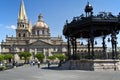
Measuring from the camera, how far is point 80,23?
31500mm

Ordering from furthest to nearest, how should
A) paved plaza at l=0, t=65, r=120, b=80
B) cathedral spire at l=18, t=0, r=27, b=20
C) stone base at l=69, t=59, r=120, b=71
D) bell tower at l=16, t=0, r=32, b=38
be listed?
cathedral spire at l=18, t=0, r=27, b=20, bell tower at l=16, t=0, r=32, b=38, stone base at l=69, t=59, r=120, b=71, paved plaza at l=0, t=65, r=120, b=80

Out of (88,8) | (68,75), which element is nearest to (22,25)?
(88,8)

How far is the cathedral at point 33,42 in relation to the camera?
476 feet

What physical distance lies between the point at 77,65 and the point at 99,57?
2.66 metres

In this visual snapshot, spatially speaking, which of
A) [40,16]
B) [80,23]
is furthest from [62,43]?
[80,23]

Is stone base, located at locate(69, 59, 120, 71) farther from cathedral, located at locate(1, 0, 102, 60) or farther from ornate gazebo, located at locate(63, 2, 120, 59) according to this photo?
cathedral, located at locate(1, 0, 102, 60)

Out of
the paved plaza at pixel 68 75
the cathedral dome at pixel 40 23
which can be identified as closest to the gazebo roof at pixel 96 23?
the paved plaza at pixel 68 75

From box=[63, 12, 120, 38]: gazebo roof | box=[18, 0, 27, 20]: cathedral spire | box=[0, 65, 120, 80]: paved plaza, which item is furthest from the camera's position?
box=[18, 0, 27, 20]: cathedral spire

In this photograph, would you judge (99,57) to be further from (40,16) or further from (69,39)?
(40,16)

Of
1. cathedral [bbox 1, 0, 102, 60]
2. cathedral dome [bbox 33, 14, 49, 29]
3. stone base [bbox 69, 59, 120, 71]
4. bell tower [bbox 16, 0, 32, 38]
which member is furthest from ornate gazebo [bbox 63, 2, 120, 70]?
bell tower [bbox 16, 0, 32, 38]

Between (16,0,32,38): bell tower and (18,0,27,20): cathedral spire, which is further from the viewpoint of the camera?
(18,0,27,20): cathedral spire

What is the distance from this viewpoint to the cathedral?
476ft

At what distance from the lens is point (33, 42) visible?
146 m

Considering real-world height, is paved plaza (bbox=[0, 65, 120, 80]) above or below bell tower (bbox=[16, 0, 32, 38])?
below
